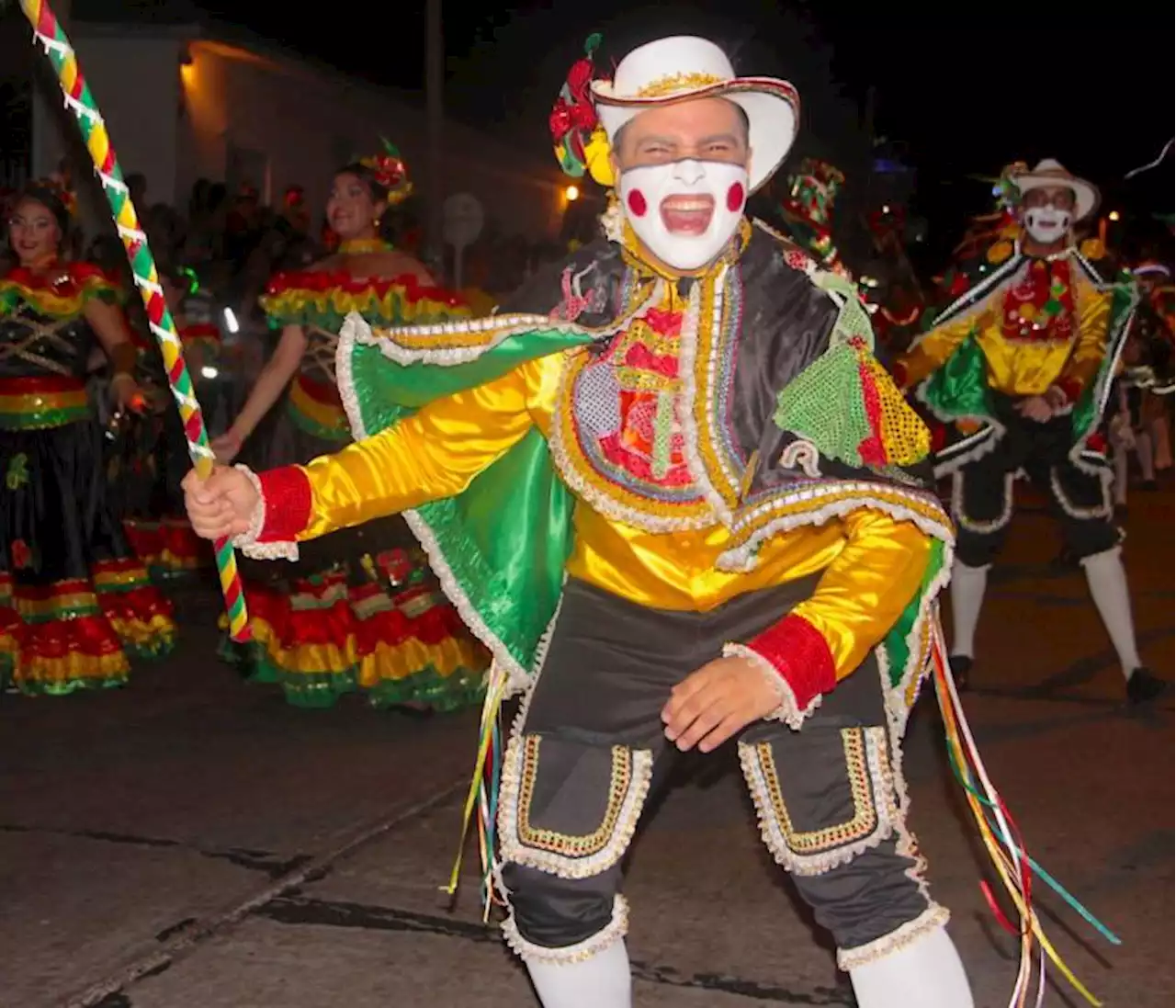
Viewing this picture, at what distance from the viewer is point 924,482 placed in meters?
3.18

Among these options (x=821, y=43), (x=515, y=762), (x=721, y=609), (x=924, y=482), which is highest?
(x=821, y=43)

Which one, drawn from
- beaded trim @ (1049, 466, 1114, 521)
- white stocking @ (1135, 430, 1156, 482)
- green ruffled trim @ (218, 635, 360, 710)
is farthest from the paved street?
white stocking @ (1135, 430, 1156, 482)

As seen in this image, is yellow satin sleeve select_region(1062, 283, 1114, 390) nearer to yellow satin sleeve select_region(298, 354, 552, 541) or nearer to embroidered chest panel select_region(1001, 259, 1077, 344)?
embroidered chest panel select_region(1001, 259, 1077, 344)

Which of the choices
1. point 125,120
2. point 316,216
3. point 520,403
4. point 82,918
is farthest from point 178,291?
point 316,216

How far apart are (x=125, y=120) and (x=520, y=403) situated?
18.8 meters

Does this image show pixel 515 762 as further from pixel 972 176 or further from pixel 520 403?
pixel 972 176

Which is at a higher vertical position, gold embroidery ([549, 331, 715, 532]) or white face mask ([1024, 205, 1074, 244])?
white face mask ([1024, 205, 1074, 244])

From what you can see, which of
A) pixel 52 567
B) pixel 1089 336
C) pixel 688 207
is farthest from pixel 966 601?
pixel 688 207

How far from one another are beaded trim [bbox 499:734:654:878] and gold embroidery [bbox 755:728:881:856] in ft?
0.70

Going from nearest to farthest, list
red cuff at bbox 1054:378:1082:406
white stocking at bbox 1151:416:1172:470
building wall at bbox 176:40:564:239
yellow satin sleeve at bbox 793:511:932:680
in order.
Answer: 1. yellow satin sleeve at bbox 793:511:932:680
2. red cuff at bbox 1054:378:1082:406
3. white stocking at bbox 1151:416:1172:470
4. building wall at bbox 176:40:564:239

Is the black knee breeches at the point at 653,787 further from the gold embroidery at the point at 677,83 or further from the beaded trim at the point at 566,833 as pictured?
the gold embroidery at the point at 677,83

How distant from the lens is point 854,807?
315 cm

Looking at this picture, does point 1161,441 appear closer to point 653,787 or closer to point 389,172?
point 389,172

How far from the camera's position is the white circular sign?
56.6ft
